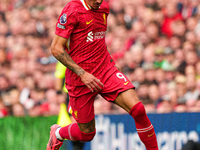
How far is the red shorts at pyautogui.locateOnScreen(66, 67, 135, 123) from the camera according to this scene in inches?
234

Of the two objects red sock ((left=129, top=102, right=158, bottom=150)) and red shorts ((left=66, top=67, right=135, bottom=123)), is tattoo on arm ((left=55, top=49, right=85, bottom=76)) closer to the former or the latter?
red shorts ((left=66, top=67, right=135, bottom=123))

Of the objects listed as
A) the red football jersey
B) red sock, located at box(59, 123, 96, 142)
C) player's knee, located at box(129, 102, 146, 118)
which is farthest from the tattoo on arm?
red sock, located at box(59, 123, 96, 142)

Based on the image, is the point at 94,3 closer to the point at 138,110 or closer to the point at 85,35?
the point at 85,35

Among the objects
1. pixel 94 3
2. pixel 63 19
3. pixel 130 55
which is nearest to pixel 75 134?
pixel 63 19

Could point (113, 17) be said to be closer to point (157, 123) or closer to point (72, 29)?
point (157, 123)

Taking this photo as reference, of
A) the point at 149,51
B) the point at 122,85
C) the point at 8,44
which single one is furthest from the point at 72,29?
the point at 8,44

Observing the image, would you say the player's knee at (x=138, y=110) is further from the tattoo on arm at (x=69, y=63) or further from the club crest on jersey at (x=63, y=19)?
the club crest on jersey at (x=63, y=19)

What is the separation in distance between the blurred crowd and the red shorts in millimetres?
3790

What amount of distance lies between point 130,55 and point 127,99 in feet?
18.3

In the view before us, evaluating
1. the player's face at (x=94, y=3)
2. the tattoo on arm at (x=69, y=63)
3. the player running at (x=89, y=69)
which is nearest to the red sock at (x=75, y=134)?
the player running at (x=89, y=69)

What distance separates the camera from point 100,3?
5.79 metres

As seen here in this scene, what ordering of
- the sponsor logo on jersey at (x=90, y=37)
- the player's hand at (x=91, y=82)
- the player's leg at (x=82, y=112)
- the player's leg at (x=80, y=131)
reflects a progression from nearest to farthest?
the player's hand at (x=91, y=82) → the sponsor logo on jersey at (x=90, y=37) → the player's leg at (x=82, y=112) → the player's leg at (x=80, y=131)

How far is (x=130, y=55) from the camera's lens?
11.3m

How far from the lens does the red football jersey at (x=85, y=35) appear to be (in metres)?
5.70
